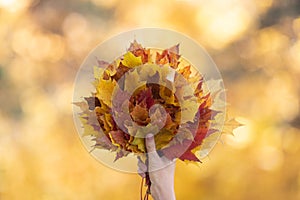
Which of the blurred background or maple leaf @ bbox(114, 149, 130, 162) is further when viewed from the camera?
the blurred background

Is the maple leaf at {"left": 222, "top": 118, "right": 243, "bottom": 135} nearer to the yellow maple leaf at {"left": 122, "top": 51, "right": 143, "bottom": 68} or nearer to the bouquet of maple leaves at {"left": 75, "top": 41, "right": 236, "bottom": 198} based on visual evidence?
the bouquet of maple leaves at {"left": 75, "top": 41, "right": 236, "bottom": 198}

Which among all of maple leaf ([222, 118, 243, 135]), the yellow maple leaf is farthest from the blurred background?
the yellow maple leaf

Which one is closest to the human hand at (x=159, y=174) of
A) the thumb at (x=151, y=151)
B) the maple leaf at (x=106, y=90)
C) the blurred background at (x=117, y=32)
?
the thumb at (x=151, y=151)

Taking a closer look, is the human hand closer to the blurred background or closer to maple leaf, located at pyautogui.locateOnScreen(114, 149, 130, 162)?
maple leaf, located at pyautogui.locateOnScreen(114, 149, 130, 162)

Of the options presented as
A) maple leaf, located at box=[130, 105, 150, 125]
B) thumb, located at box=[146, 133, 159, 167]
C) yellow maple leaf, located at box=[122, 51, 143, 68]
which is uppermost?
yellow maple leaf, located at box=[122, 51, 143, 68]

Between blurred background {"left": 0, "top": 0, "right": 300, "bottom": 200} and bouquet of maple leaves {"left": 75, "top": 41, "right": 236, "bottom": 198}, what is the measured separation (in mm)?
793

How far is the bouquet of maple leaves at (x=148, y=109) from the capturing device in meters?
0.82

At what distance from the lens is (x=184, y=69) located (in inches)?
33.9

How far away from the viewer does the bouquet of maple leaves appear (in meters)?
0.82

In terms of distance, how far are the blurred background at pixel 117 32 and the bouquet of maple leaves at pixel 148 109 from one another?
79 cm

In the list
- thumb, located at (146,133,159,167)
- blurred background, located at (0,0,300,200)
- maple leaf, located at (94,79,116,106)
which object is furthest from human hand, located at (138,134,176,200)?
blurred background, located at (0,0,300,200)

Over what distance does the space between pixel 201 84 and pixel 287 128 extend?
0.86m

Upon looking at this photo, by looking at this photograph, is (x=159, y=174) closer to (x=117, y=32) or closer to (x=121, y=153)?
(x=121, y=153)

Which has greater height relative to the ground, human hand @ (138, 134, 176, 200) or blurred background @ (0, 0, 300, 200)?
blurred background @ (0, 0, 300, 200)
